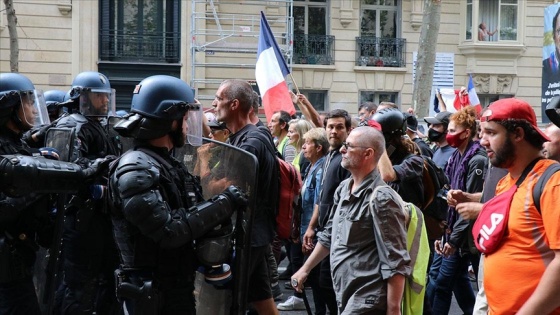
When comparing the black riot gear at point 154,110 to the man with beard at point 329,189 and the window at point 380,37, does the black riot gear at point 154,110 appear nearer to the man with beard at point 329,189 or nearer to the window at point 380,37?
the man with beard at point 329,189

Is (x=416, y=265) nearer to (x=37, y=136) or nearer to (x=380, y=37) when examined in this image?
(x=37, y=136)

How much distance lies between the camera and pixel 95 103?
704 cm

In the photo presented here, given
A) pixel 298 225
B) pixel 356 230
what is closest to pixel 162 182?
pixel 356 230

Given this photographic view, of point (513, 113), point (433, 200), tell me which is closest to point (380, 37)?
point (433, 200)

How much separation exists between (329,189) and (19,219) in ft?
8.23

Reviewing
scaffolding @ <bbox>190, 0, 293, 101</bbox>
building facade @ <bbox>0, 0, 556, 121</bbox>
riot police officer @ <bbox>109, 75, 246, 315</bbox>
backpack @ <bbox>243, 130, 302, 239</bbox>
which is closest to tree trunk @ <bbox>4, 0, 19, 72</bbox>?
building facade @ <bbox>0, 0, 556, 121</bbox>

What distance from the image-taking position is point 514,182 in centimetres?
378

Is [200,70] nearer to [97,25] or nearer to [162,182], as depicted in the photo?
[97,25]

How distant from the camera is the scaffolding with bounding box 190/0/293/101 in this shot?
2433 cm

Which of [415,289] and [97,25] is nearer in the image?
[415,289]

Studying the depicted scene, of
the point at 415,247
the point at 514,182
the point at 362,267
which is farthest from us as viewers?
the point at 415,247

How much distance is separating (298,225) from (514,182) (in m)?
4.48

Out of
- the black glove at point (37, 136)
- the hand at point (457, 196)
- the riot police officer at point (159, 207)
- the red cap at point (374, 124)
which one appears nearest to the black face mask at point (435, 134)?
the red cap at point (374, 124)

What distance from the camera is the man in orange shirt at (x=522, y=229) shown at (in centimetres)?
338
